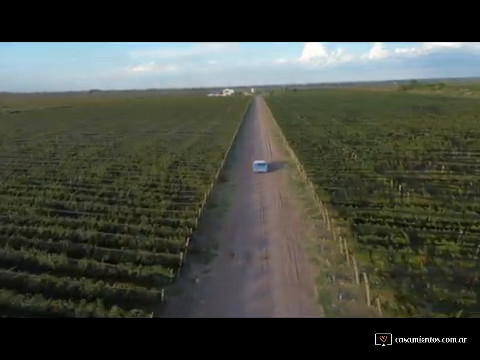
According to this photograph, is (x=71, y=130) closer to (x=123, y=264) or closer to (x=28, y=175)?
(x=28, y=175)

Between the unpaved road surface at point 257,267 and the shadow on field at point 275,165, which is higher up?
the shadow on field at point 275,165

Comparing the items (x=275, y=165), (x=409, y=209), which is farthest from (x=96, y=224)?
(x=275, y=165)

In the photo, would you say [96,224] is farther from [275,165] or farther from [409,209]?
[275,165]

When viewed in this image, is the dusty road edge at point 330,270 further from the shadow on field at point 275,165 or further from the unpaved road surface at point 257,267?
the shadow on field at point 275,165
